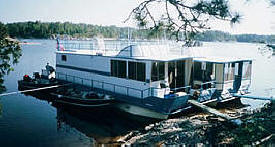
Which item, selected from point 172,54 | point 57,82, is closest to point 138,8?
point 172,54

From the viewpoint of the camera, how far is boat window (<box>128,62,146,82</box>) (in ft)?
42.4

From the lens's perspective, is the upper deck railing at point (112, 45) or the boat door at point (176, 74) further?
the upper deck railing at point (112, 45)

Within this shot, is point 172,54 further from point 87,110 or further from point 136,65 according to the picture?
point 87,110

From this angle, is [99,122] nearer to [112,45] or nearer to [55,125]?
[55,125]

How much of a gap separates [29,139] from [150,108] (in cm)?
580

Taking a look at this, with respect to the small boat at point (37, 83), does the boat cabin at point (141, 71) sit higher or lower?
higher

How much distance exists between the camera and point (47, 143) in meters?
10.8

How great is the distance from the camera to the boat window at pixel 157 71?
12750mm

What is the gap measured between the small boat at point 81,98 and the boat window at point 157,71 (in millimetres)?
2973

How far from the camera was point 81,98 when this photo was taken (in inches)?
591

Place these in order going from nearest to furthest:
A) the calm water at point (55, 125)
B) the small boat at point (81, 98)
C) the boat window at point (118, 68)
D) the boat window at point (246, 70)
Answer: the calm water at point (55, 125) → the boat window at point (118, 68) → the small boat at point (81, 98) → the boat window at point (246, 70)

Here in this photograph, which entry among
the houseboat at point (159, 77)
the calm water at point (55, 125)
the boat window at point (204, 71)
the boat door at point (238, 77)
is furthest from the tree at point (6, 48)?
the boat door at point (238, 77)

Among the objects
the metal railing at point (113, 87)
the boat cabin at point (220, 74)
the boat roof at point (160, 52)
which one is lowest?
the metal railing at point (113, 87)

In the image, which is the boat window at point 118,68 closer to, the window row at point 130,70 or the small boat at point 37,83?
the window row at point 130,70
